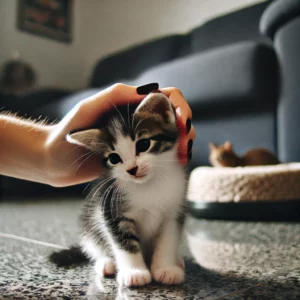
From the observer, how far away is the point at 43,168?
26.3 inches

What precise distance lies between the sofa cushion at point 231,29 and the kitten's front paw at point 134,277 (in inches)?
65.5

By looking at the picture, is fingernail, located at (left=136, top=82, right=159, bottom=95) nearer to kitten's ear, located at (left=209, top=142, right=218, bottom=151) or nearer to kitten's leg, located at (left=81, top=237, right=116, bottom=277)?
kitten's leg, located at (left=81, top=237, right=116, bottom=277)

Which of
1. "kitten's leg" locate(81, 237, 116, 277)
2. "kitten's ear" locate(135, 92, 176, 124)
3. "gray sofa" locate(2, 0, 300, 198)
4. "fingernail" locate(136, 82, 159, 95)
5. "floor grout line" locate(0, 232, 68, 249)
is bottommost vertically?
"floor grout line" locate(0, 232, 68, 249)

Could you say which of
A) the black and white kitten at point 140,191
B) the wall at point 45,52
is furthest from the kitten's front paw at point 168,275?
the wall at point 45,52

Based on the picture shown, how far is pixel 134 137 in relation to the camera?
0.59m

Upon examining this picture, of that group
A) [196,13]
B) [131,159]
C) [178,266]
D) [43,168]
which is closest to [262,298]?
[178,266]

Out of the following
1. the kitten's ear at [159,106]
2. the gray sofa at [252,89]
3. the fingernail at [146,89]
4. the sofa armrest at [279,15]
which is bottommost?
the kitten's ear at [159,106]

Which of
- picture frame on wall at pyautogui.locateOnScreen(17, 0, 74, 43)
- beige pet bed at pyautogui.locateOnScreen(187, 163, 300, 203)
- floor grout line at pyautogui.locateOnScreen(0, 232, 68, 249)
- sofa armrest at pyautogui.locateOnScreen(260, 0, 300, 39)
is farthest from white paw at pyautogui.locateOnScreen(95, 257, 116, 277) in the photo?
picture frame on wall at pyautogui.locateOnScreen(17, 0, 74, 43)

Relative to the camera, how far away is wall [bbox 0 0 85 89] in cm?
276

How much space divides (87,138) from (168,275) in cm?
25

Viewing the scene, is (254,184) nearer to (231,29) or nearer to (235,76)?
(235,76)

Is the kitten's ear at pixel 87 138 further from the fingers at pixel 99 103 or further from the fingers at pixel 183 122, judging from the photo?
the fingers at pixel 183 122

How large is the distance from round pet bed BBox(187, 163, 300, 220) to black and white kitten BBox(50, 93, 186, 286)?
0.52 metres

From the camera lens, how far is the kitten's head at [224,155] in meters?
1.40
